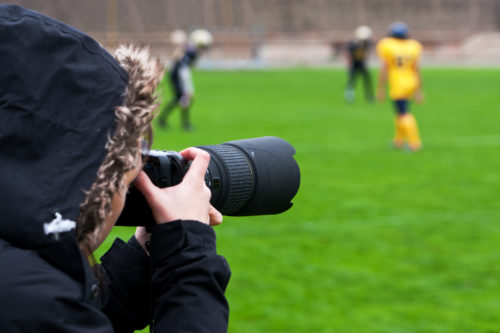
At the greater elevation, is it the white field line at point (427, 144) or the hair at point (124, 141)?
the hair at point (124, 141)

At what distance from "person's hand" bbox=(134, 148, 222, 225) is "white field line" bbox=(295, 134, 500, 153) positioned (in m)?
9.07

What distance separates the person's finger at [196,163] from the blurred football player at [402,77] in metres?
9.03

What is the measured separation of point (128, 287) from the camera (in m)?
1.75

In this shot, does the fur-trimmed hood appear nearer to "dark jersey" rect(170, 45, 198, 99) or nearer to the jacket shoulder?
the jacket shoulder

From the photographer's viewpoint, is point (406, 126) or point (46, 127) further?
point (406, 126)

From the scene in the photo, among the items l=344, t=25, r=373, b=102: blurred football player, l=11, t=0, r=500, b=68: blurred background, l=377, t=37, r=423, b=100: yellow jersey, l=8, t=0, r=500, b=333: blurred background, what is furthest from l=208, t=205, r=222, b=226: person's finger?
l=11, t=0, r=500, b=68: blurred background

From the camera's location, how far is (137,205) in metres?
1.45

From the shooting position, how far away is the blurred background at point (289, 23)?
46469 mm

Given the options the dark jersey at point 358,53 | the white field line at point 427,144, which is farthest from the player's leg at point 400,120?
the dark jersey at point 358,53

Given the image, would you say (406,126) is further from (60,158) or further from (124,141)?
(60,158)

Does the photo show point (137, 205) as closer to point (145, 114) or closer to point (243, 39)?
point (145, 114)

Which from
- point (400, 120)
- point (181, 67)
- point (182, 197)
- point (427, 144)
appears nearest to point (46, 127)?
point (182, 197)

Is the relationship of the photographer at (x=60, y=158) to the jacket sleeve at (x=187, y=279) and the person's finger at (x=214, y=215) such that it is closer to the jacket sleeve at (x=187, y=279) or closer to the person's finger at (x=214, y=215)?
the jacket sleeve at (x=187, y=279)

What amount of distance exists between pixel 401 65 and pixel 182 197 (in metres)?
9.68
